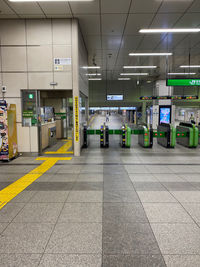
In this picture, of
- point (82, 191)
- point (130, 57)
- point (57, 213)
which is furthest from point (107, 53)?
point (57, 213)

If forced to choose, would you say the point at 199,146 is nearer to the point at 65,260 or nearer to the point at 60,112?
the point at 60,112

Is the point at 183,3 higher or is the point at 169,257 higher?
the point at 183,3

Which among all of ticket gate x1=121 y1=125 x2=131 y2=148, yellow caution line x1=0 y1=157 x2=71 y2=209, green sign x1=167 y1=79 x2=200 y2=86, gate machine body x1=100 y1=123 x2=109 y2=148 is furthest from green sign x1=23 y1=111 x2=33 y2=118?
green sign x1=167 y1=79 x2=200 y2=86

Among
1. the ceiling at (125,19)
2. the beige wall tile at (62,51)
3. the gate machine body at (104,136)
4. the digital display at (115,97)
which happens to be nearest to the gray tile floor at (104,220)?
the gate machine body at (104,136)

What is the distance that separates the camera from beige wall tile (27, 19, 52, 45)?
6.70 meters

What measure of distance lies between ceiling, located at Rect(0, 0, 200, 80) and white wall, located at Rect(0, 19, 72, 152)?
35 centimetres

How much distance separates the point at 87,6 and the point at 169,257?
633cm

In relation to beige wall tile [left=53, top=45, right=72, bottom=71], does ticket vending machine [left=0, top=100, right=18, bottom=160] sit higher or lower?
lower

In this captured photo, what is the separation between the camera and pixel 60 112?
11039 millimetres

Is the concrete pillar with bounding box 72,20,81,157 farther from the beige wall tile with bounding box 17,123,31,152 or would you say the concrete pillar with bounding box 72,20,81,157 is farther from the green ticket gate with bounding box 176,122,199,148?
the green ticket gate with bounding box 176,122,199,148

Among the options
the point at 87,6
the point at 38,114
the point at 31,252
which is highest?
the point at 87,6

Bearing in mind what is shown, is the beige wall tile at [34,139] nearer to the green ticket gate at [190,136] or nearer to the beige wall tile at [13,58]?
the beige wall tile at [13,58]

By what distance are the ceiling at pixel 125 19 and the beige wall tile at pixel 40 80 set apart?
190 cm

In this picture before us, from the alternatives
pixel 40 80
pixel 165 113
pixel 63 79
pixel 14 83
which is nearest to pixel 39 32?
pixel 40 80
